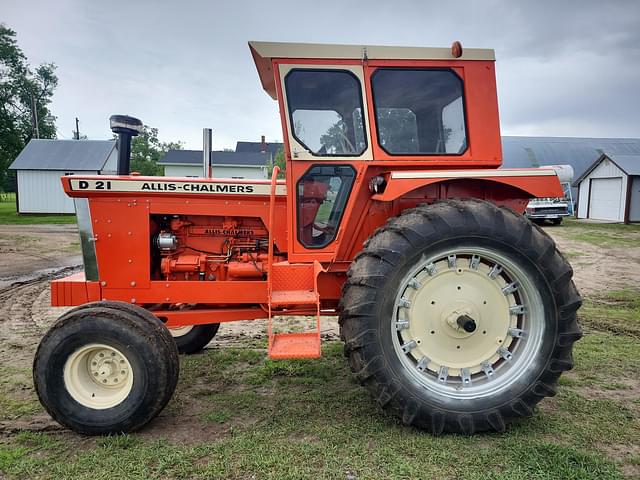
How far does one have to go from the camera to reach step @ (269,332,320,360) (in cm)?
287

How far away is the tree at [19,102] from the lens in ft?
96.3

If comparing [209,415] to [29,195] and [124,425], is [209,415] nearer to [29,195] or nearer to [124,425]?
[124,425]

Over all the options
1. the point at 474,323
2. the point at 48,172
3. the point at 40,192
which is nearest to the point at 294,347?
the point at 474,323

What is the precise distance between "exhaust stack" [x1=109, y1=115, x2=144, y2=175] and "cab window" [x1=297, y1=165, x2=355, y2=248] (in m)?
1.37

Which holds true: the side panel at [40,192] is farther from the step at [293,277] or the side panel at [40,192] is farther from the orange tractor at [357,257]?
the step at [293,277]

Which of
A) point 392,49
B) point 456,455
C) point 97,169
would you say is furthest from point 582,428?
point 97,169

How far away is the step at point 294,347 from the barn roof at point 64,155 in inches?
943

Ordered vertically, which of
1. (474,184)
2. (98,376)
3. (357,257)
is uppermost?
(474,184)

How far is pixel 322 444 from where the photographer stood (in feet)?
9.10

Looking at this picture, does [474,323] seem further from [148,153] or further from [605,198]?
[148,153]

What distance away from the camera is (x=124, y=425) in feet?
9.43

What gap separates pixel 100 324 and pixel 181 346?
1.60 meters

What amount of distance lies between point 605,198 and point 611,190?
0.58 m

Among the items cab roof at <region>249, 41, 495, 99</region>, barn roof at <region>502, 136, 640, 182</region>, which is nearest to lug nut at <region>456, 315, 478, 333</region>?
cab roof at <region>249, 41, 495, 99</region>
